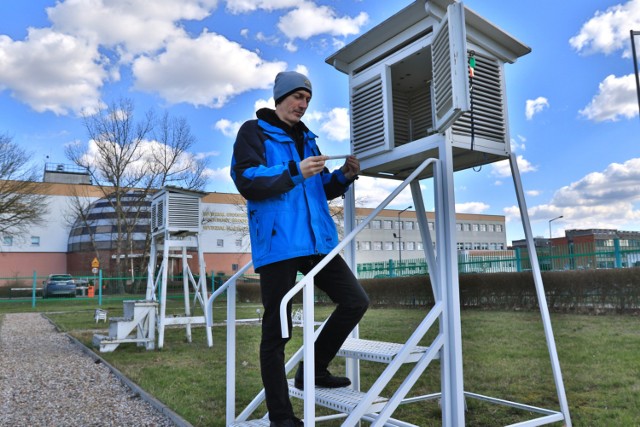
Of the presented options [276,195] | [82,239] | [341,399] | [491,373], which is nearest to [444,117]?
[276,195]

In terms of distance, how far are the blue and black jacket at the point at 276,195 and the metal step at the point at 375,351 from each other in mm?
652

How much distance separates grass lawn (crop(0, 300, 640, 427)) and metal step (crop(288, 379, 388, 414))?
1159mm

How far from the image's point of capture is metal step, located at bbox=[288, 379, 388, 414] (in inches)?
103

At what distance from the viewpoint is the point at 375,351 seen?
2941 millimetres

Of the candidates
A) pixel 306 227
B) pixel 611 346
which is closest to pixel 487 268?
pixel 611 346

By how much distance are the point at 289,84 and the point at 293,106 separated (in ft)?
0.40

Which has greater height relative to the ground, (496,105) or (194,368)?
(496,105)

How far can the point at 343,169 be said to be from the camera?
10.2 feet

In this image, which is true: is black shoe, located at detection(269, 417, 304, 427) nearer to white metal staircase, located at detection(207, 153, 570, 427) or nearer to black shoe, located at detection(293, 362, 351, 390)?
white metal staircase, located at detection(207, 153, 570, 427)

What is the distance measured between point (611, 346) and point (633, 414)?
13.2 feet

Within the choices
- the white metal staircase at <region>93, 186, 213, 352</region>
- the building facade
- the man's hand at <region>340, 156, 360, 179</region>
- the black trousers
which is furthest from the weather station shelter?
the building facade

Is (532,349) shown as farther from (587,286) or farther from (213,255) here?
(213,255)

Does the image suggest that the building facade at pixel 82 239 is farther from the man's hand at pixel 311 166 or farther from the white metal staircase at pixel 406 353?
the man's hand at pixel 311 166

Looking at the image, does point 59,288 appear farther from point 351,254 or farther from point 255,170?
point 255,170
